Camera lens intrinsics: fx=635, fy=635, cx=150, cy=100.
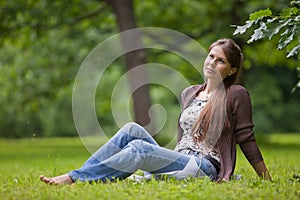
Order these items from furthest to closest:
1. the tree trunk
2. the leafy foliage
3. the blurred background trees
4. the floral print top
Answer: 1. the blurred background trees
2. the tree trunk
3. the floral print top
4. the leafy foliage

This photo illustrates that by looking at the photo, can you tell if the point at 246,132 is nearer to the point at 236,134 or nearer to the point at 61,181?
the point at 236,134

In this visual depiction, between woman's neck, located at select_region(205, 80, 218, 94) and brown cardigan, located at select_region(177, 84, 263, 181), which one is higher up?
woman's neck, located at select_region(205, 80, 218, 94)

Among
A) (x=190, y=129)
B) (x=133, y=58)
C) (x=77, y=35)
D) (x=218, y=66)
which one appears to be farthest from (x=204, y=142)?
(x=77, y=35)

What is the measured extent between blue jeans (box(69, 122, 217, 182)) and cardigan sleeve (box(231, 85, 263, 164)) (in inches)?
14.0

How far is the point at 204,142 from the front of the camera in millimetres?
5793

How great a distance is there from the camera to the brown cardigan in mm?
5672

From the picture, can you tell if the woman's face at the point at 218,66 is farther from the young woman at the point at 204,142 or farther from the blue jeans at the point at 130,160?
the blue jeans at the point at 130,160

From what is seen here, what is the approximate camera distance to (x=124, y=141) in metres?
5.70

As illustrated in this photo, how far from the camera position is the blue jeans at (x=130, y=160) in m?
5.39

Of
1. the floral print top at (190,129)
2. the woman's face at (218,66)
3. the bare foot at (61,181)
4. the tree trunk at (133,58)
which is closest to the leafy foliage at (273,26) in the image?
the woman's face at (218,66)

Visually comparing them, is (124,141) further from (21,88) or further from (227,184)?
(21,88)

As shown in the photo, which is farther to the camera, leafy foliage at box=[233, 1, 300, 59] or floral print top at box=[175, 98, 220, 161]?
floral print top at box=[175, 98, 220, 161]

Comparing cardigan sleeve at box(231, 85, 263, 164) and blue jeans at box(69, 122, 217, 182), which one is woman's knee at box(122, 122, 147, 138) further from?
cardigan sleeve at box(231, 85, 263, 164)

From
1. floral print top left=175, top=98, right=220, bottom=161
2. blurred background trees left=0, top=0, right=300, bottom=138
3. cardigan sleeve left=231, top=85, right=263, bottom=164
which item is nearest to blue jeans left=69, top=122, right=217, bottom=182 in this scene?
floral print top left=175, top=98, right=220, bottom=161
